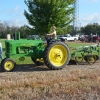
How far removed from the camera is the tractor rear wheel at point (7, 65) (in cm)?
979

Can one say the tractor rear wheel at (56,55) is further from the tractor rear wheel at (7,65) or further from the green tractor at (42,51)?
→ the tractor rear wheel at (7,65)

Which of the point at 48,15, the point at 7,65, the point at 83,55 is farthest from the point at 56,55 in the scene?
the point at 48,15

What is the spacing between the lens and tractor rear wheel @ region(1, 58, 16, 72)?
9789 millimetres

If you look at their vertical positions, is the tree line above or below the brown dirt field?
above

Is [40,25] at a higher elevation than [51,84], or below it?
higher

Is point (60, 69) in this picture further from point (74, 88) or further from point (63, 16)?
point (63, 16)

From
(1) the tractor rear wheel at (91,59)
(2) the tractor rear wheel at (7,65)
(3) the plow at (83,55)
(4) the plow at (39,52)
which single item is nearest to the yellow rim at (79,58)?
(3) the plow at (83,55)

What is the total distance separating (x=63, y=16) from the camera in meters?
26.9

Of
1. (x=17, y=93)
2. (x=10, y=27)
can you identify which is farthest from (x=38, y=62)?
(x=10, y=27)

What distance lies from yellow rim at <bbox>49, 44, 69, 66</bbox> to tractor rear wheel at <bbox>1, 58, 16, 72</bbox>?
60.0 inches

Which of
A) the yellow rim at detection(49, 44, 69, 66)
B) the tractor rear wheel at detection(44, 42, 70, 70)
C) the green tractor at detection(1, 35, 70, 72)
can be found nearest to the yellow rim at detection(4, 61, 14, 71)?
the green tractor at detection(1, 35, 70, 72)

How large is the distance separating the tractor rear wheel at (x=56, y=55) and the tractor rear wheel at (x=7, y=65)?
1.30 meters

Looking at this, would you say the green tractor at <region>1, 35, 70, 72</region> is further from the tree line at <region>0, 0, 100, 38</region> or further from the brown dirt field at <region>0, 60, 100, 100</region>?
the tree line at <region>0, 0, 100, 38</region>

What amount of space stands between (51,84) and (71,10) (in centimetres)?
2170
